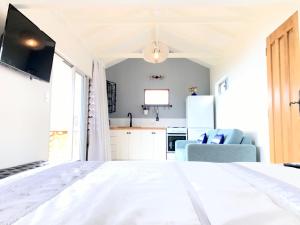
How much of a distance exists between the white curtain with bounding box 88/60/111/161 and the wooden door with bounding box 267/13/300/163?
10.7 feet

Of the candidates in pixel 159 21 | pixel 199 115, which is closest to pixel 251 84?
pixel 159 21

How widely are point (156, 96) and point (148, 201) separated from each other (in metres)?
6.18

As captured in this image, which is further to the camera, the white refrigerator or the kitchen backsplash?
the kitchen backsplash

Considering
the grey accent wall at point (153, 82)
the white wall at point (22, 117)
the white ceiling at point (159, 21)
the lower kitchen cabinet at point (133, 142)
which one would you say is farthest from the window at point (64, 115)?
the grey accent wall at point (153, 82)

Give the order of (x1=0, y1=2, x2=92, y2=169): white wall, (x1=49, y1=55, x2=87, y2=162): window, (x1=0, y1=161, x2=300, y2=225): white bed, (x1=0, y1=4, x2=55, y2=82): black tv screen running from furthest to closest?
(x1=49, y1=55, x2=87, y2=162): window
(x1=0, y1=2, x2=92, y2=169): white wall
(x1=0, y1=4, x2=55, y2=82): black tv screen
(x1=0, y1=161, x2=300, y2=225): white bed

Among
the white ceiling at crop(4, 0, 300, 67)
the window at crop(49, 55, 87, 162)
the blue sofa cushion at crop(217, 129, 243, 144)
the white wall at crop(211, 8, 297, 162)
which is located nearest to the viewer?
the white ceiling at crop(4, 0, 300, 67)

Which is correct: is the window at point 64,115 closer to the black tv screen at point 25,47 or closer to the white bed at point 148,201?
the black tv screen at point 25,47

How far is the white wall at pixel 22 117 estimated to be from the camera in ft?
7.29

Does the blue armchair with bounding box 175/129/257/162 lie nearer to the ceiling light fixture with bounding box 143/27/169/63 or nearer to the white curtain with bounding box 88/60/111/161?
the ceiling light fixture with bounding box 143/27/169/63

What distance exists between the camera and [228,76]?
16.8 feet

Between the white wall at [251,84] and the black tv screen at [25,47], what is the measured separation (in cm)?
261

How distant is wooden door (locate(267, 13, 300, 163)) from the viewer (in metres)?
2.55

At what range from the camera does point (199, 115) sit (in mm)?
6246

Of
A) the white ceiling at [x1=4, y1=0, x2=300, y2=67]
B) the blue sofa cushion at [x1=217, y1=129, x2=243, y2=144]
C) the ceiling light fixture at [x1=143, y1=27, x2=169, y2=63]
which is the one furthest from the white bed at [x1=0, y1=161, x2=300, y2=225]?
the ceiling light fixture at [x1=143, y1=27, x2=169, y2=63]
